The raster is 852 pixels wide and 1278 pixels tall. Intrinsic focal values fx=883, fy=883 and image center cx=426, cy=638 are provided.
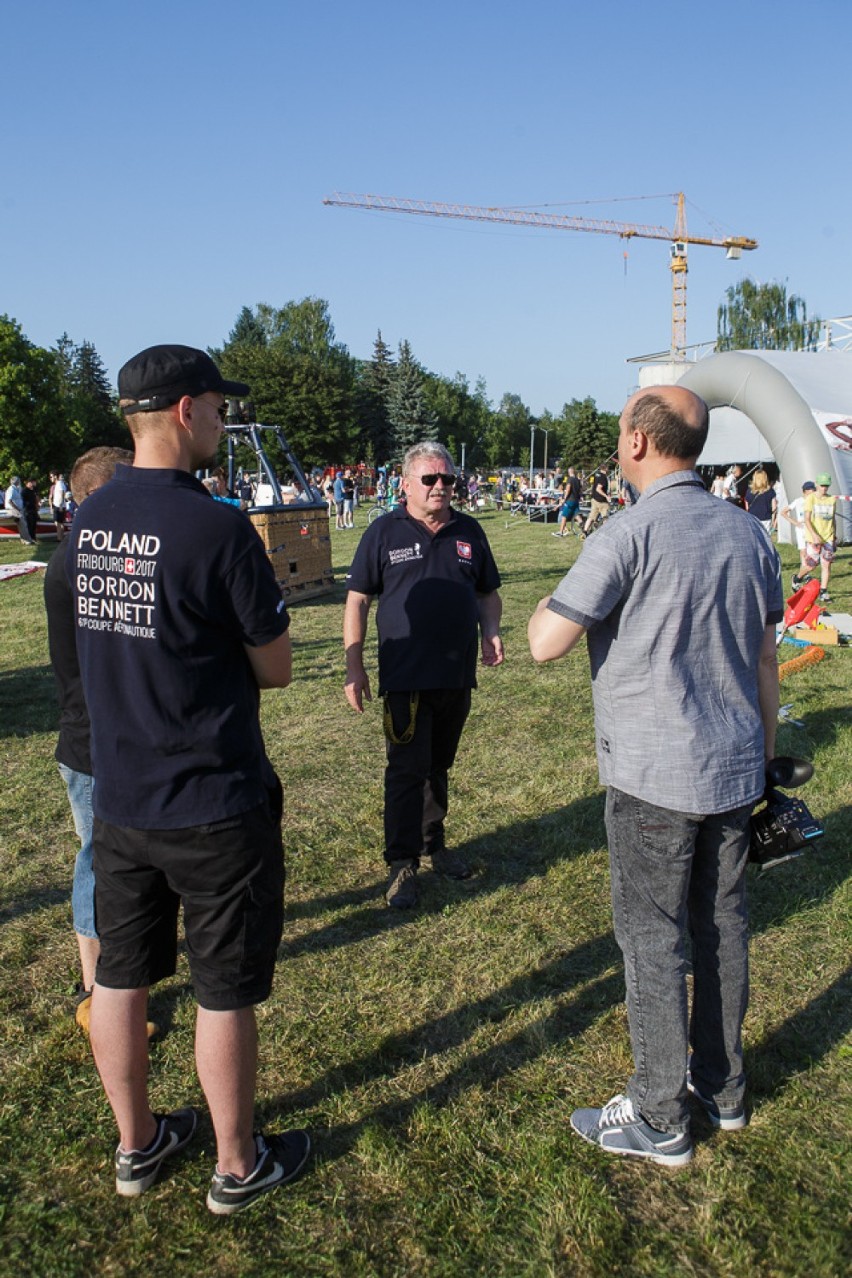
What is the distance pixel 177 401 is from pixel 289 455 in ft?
35.2

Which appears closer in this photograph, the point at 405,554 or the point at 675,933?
the point at 675,933

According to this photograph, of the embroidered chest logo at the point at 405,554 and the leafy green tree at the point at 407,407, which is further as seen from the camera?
the leafy green tree at the point at 407,407

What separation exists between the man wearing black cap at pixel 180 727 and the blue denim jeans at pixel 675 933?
929 mm

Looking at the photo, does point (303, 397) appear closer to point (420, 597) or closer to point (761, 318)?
point (761, 318)

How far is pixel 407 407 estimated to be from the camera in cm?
7488

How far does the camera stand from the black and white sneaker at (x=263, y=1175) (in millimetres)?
2262

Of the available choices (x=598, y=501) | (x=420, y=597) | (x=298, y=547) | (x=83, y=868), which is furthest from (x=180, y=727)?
(x=598, y=501)

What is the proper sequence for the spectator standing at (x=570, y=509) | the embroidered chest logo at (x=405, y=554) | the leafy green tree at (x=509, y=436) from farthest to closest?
1. the leafy green tree at (x=509, y=436)
2. the spectator standing at (x=570, y=509)
3. the embroidered chest logo at (x=405, y=554)

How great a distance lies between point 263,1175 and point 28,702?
611cm

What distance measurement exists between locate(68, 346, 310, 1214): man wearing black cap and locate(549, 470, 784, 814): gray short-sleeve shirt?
829 millimetres

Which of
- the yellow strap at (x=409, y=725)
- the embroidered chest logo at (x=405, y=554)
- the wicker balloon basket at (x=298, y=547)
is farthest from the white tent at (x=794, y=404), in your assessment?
the yellow strap at (x=409, y=725)

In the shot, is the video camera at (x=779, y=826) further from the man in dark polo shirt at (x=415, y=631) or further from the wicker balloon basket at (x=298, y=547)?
the wicker balloon basket at (x=298, y=547)

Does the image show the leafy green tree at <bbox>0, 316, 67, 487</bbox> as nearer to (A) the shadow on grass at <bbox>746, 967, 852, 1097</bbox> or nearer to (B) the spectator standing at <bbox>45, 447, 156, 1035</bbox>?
(B) the spectator standing at <bbox>45, 447, 156, 1035</bbox>

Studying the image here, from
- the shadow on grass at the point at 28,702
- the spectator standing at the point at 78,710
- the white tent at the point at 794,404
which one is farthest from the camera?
the white tent at the point at 794,404
